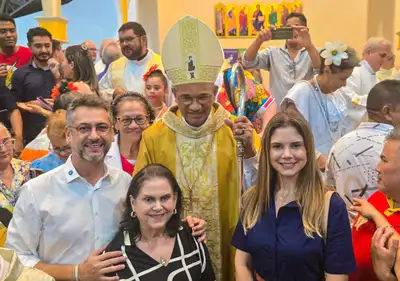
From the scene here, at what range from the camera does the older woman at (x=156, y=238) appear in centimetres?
215

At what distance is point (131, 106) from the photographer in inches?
120

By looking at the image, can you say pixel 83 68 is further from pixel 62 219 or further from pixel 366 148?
pixel 366 148

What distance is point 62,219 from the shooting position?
2227 millimetres

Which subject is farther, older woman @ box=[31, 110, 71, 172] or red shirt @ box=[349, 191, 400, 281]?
older woman @ box=[31, 110, 71, 172]

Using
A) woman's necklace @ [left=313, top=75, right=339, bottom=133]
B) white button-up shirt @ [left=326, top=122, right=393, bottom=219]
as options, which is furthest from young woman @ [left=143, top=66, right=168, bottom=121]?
white button-up shirt @ [left=326, top=122, right=393, bottom=219]

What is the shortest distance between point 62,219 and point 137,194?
34 centimetres

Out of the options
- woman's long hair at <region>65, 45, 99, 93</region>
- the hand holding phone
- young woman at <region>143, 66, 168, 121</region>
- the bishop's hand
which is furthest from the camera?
the hand holding phone

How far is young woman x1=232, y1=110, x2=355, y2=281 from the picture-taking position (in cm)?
206

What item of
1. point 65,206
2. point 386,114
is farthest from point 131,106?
point 386,114

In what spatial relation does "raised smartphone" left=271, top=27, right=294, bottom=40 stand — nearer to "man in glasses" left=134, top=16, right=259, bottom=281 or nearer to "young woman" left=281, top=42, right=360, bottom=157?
"young woman" left=281, top=42, right=360, bottom=157

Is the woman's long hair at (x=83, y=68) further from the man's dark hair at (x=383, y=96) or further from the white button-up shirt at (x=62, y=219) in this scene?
the man's dark hair at (x=383, y=96)

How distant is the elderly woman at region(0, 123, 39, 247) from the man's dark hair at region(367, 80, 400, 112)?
79.3 inches

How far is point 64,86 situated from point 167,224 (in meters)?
2.31

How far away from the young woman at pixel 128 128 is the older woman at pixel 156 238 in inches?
28.9
